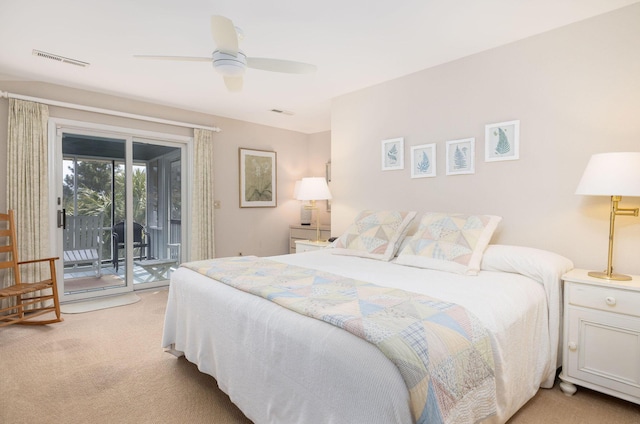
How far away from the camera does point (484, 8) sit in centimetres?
224

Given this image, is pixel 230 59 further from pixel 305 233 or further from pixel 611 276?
pixel 305 233

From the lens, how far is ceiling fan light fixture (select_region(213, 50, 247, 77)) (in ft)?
6.84

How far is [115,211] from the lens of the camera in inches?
166

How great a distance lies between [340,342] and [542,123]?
234 centimetres

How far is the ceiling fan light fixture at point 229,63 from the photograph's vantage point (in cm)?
209

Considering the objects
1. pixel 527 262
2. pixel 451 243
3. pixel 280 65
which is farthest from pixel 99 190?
pixel 527 262

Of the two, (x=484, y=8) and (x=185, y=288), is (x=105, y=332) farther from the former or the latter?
(x=484, y=8)

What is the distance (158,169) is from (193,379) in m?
3.20

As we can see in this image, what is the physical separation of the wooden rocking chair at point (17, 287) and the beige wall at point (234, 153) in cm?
37

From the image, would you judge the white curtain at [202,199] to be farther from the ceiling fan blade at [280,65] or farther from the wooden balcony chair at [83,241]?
the ceiling fan blade at [280,65]

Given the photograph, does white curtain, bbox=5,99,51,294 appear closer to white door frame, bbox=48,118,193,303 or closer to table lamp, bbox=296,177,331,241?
white door frame, bbox=48,118,193,303


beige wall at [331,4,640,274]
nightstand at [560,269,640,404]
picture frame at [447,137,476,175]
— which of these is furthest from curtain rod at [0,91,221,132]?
nightstand at [560,269,640,404]

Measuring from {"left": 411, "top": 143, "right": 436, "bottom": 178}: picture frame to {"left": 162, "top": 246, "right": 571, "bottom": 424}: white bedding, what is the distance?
1.13 m

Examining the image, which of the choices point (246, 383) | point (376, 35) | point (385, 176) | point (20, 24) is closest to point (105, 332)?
point (246, 383)
